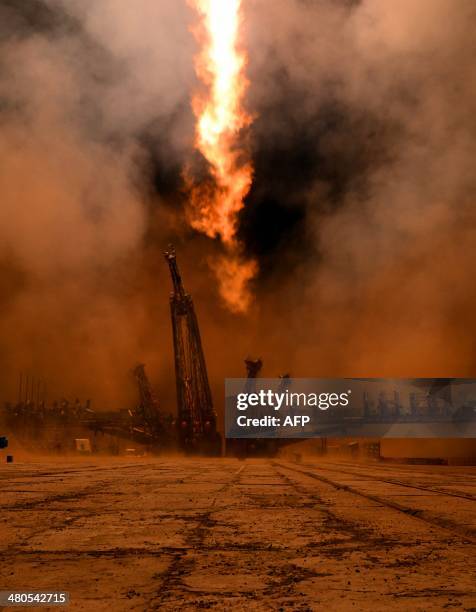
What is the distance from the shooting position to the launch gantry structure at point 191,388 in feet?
267

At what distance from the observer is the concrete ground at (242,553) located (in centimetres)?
563

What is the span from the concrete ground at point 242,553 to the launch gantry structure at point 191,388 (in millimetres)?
67617

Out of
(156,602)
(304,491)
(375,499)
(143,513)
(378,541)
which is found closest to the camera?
(156,602)

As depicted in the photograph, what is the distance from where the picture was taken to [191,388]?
82.3 m

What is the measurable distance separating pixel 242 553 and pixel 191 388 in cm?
7527

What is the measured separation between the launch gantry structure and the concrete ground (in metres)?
67.6

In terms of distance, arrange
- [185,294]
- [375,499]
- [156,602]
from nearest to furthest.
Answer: [156,602] → [375,499] → [185,294]

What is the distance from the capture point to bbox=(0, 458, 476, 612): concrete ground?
5633 millimetres

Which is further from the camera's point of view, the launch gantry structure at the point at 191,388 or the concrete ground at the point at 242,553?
the launch gantry structure at the point at 191,388

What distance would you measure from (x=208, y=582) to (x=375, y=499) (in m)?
9.43

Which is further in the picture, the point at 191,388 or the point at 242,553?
the point at 191,388

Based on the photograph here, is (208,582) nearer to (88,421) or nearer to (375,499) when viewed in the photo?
(375,499)

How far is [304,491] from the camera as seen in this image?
56.1ft

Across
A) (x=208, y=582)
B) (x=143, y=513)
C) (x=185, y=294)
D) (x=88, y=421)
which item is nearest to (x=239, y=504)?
(x=143, y=513)
